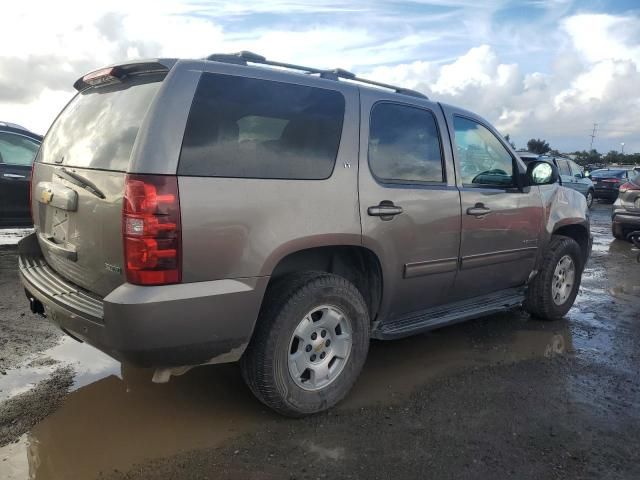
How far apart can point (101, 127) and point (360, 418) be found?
2251 mm

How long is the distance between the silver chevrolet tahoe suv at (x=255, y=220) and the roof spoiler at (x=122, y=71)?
1 cm

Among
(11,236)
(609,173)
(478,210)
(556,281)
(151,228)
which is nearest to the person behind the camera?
(151,228)

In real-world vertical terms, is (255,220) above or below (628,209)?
above

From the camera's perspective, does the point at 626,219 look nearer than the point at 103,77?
No

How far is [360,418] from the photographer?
3.25 metres

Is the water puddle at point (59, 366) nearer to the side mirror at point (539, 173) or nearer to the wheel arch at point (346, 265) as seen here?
the wheel arch at point (346, 265)

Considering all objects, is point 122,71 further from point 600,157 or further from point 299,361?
point 600,157

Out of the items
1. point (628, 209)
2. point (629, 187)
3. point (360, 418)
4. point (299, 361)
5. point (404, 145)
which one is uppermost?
point (404, 145)

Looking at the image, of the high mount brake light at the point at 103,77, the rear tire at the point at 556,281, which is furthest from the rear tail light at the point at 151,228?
the rear tire at the point at 556,281

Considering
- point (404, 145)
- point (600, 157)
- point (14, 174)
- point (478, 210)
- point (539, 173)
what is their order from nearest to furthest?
point (404, 145), point (478, 210), point (539, 173), point (14, 174), point (600, 157)

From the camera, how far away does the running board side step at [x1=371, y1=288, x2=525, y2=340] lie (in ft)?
12.2

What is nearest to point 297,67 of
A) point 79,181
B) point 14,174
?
point 79,181

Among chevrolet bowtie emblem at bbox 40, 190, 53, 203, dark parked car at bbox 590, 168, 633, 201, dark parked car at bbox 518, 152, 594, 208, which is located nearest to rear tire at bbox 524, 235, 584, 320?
chevrolet bowtie emblem at bbox 40, 190, 53, 203

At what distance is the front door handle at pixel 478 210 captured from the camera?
404 centimetres
